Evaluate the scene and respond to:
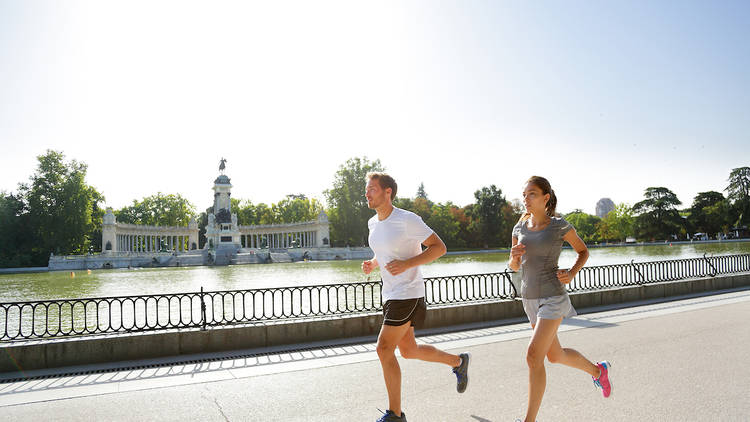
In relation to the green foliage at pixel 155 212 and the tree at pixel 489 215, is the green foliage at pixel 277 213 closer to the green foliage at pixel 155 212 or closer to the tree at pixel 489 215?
the green foliage at pixel 155 212

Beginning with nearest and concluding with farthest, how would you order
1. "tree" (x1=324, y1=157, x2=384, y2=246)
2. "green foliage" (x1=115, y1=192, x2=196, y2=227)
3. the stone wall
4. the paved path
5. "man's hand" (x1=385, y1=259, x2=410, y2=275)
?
"man's hand" (x1=385, y1=259, x2=410, y2=275) → the paved path → the stone wall → "tree" (x1=324, y1=157, x2=384, y2=246) → "green foliage" (x1=115, y1=192, x2=196, y2=227)

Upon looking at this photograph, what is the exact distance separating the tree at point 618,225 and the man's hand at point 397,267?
11242 centimetres

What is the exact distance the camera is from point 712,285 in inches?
621

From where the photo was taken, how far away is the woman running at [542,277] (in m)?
4.09

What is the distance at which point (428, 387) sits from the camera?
5.74 m

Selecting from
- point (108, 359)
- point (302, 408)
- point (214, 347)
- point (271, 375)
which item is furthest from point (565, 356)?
point (108, 359)

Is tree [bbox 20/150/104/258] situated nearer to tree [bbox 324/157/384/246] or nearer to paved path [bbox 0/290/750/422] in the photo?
tree [bbox 324/157/384/246]

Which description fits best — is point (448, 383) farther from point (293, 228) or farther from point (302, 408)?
point (293, 228)

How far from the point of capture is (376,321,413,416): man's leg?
4.18 m

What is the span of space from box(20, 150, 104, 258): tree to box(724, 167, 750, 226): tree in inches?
4029

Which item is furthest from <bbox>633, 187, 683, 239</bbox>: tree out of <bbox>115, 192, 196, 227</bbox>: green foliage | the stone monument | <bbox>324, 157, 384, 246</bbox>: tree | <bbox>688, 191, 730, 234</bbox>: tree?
<bbox>115, 192, 196, 227</bbox>: green foliage

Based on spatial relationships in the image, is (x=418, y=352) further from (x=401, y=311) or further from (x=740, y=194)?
(x=740, y=194)

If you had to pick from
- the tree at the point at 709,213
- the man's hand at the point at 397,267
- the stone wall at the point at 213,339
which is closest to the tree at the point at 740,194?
the tree at the point at 709,213

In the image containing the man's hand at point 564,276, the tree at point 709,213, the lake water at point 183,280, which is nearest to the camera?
the man's hand at point 564,276
